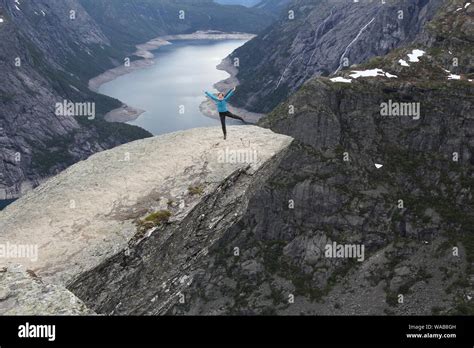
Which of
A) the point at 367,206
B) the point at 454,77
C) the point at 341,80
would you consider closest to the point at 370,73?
the point at 341,80

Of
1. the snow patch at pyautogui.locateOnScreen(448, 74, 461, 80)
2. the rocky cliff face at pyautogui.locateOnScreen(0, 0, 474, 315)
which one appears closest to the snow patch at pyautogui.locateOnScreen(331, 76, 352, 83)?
the rocky cliff face at pyautogui.locateOnScreen(0, 0, 474, 315)

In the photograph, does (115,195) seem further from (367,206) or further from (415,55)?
(415,55)

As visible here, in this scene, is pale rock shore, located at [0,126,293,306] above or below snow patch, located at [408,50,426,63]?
below

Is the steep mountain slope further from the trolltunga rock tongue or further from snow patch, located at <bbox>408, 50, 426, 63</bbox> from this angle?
the trolltunga rock tongue

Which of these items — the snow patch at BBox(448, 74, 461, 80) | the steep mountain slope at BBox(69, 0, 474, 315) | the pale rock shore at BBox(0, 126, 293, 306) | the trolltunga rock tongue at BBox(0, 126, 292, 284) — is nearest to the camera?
the pale rock shore at BBox(0, 126, 293, 306)

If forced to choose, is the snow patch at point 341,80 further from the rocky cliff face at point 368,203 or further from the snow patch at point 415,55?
the snow patch at point 415,55

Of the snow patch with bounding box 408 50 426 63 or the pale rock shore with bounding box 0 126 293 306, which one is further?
the snow patch with bounding box 408 50 426 63

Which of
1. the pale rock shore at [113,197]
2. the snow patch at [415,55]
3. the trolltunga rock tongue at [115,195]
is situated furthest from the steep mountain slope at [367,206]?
the pale rock shore at [113,197]
